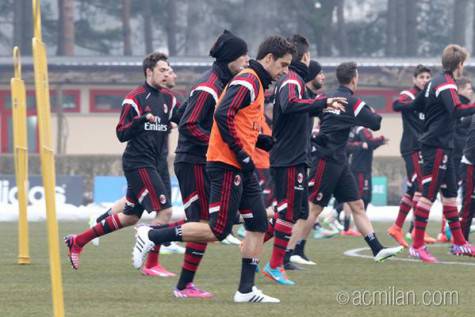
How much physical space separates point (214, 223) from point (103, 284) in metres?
1.77

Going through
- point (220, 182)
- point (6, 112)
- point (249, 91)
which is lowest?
point (6, 112)

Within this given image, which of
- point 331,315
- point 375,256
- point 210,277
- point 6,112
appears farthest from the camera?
point 6,112

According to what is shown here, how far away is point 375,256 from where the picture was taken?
505 inches

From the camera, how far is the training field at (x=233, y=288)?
9102 mm

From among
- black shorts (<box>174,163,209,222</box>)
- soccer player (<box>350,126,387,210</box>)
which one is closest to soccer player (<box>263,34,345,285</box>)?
black shorts (<box>174,163,209,222</box>)

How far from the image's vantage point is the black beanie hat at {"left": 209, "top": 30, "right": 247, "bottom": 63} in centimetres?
1007

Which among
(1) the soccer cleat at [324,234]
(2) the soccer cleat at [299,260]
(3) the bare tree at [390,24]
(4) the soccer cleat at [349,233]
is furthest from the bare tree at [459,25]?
(2) the soccer cleat at [299,260]

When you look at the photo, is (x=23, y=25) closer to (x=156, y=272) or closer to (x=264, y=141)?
(x=156, y=272)

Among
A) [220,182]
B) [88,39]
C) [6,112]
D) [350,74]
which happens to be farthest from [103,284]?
[88,39]

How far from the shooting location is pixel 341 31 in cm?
5328

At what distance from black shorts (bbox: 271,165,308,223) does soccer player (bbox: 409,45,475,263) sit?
2.15 metres

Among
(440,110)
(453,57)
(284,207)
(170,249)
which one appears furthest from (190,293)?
(170,249)

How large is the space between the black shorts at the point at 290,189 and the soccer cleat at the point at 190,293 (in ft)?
5.57

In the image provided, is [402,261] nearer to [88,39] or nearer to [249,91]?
[249,91]
